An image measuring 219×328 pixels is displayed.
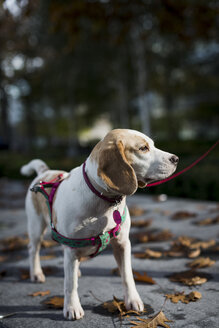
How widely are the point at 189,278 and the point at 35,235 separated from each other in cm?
153

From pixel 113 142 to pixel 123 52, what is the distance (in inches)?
796

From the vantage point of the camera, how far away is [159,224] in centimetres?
499

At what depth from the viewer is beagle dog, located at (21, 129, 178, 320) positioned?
2113 mm

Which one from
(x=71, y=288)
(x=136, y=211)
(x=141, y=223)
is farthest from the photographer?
(x=136, y=211)

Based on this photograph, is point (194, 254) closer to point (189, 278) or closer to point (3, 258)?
point (189, 278)

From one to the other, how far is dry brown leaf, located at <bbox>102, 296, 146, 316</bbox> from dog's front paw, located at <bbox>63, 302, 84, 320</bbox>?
0.24 meters

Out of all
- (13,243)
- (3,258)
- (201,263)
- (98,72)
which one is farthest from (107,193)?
(98,72)

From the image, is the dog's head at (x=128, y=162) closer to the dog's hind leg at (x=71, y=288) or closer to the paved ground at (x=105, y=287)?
the dog's hind leg at (x=71, y=288)

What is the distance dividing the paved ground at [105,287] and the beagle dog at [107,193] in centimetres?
20

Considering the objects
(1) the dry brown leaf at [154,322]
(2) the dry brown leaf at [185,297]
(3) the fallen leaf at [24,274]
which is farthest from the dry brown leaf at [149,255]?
(1) the dry brown leaf at [154,322]

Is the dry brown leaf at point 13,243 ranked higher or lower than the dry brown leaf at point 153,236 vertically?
lower

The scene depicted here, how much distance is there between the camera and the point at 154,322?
2285 millimetres

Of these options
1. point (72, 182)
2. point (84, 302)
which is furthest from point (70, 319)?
point (72, 182)

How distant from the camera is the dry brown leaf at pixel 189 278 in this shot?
2901mm
